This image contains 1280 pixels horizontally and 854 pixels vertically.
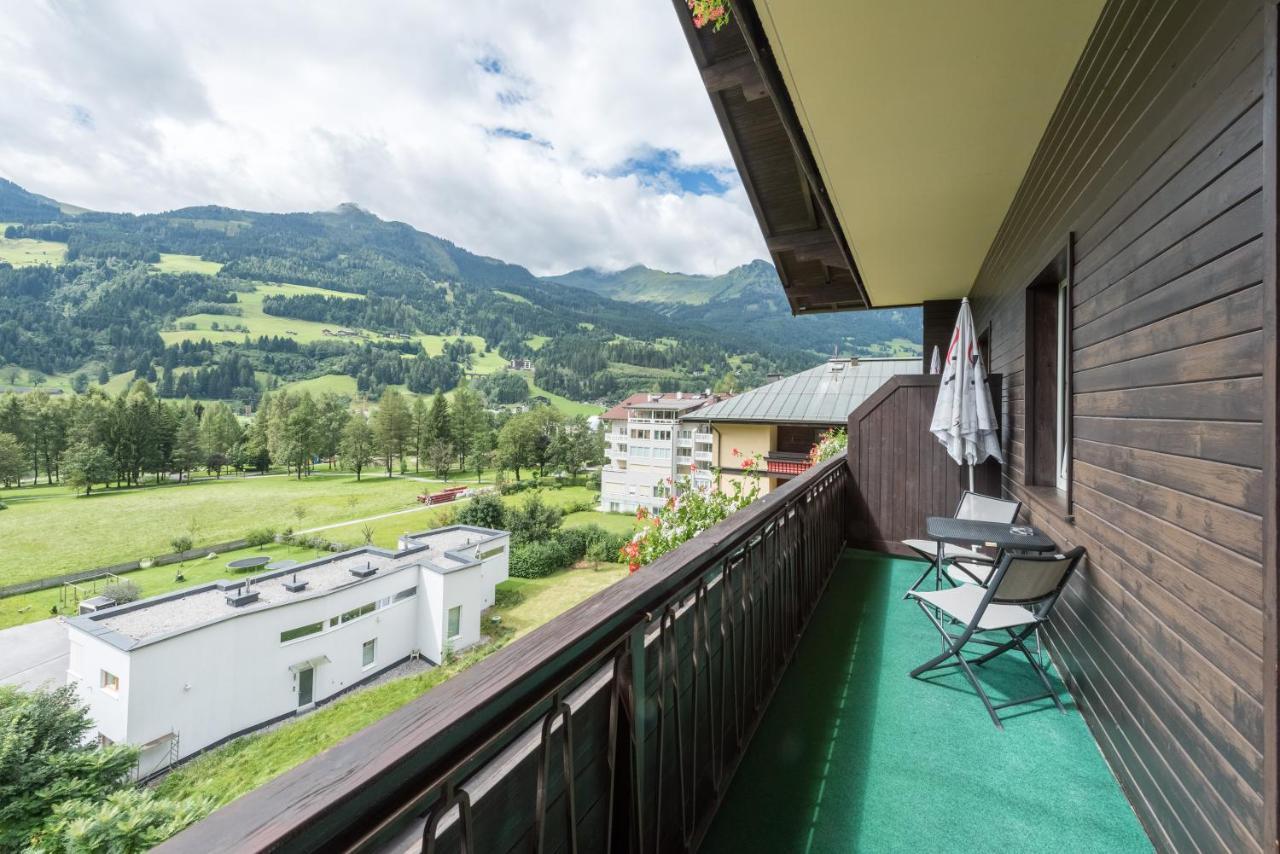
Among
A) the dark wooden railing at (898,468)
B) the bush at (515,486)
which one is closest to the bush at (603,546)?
the bush at (515,486)

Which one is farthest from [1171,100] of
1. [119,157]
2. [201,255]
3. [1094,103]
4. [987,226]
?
[201,255]

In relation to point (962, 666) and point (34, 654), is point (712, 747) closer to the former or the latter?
point (962, 666)

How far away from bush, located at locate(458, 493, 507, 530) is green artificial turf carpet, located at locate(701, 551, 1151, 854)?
3949 centimetres

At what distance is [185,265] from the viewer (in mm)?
101125

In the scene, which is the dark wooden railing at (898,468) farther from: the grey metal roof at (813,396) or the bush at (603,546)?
the bush at (603,546)

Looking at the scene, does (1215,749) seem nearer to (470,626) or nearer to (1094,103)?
(1094,103)

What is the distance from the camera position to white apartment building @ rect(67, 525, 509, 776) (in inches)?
659

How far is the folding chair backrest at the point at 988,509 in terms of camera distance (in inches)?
141

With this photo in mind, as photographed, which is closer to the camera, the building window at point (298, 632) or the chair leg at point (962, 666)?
the chair leg at point (962, 666)

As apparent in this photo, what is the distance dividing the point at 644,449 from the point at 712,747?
45182 mm

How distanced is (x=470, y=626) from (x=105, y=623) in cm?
1211

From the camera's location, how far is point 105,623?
18016 millimetres

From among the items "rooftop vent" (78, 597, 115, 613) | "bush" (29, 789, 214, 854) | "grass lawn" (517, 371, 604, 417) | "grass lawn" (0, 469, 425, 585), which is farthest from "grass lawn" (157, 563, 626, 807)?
"grass lawn" (517, 371, 604, 417)

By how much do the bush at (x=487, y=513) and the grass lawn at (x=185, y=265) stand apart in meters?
90.5
